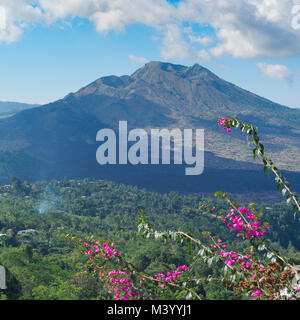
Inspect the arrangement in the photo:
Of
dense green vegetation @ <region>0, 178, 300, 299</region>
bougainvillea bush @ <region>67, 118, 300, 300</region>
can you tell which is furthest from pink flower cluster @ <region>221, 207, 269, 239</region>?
dense green vegetation @ <region>0, 178, 300, 299</region>

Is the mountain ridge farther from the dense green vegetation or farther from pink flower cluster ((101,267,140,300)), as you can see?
pink flower cluster ((101,267,140,300))

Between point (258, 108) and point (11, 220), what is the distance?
123 meters

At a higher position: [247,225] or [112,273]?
[247,225]

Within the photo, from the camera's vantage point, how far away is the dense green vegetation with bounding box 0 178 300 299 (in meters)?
13.7

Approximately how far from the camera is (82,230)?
1160 inches

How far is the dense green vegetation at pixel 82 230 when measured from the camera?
1367 cm

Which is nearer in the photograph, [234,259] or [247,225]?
[234,259]

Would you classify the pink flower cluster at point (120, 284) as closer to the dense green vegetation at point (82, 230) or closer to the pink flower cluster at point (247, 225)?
the dense green vegetation at point (82, 230)

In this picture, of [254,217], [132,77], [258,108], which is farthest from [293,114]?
[254,217]

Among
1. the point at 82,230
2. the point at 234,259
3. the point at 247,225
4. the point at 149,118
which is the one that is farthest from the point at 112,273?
the point at 149,118

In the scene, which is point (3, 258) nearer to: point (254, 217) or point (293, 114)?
point (254, 217)

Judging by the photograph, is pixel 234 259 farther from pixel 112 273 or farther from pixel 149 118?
pixel 149 118

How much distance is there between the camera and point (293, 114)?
135m

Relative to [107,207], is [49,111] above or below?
above
